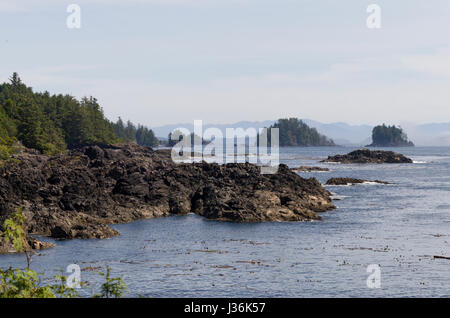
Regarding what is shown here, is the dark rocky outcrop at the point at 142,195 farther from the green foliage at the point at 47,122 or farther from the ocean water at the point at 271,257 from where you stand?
the green foliage at the point at 47,122

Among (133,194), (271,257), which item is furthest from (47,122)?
(271,257)

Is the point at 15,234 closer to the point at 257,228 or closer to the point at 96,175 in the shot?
the point at 257,228

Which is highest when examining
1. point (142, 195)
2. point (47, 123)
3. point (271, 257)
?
point (47, 123)

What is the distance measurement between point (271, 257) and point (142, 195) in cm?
3121

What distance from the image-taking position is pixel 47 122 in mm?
145500

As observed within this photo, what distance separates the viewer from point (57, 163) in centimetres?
9094

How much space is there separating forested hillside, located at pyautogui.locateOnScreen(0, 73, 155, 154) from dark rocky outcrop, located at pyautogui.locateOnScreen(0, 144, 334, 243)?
30104 mm

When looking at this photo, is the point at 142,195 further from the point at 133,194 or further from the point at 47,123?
the point at 47,123

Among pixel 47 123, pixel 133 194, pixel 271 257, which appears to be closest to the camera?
pixel 271 257

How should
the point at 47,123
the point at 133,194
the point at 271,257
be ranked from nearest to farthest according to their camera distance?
the point at 271,257 < the point at 133,194 < the point at 47,123

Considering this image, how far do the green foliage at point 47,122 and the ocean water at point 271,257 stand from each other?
64.6 m

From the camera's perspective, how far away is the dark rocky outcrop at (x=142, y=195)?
2404 inches

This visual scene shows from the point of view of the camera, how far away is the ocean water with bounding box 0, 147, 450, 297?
38.2 metres

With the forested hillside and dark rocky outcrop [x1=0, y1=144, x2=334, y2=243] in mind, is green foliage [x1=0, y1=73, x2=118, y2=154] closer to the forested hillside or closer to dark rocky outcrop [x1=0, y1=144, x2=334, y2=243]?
the forested hillside
